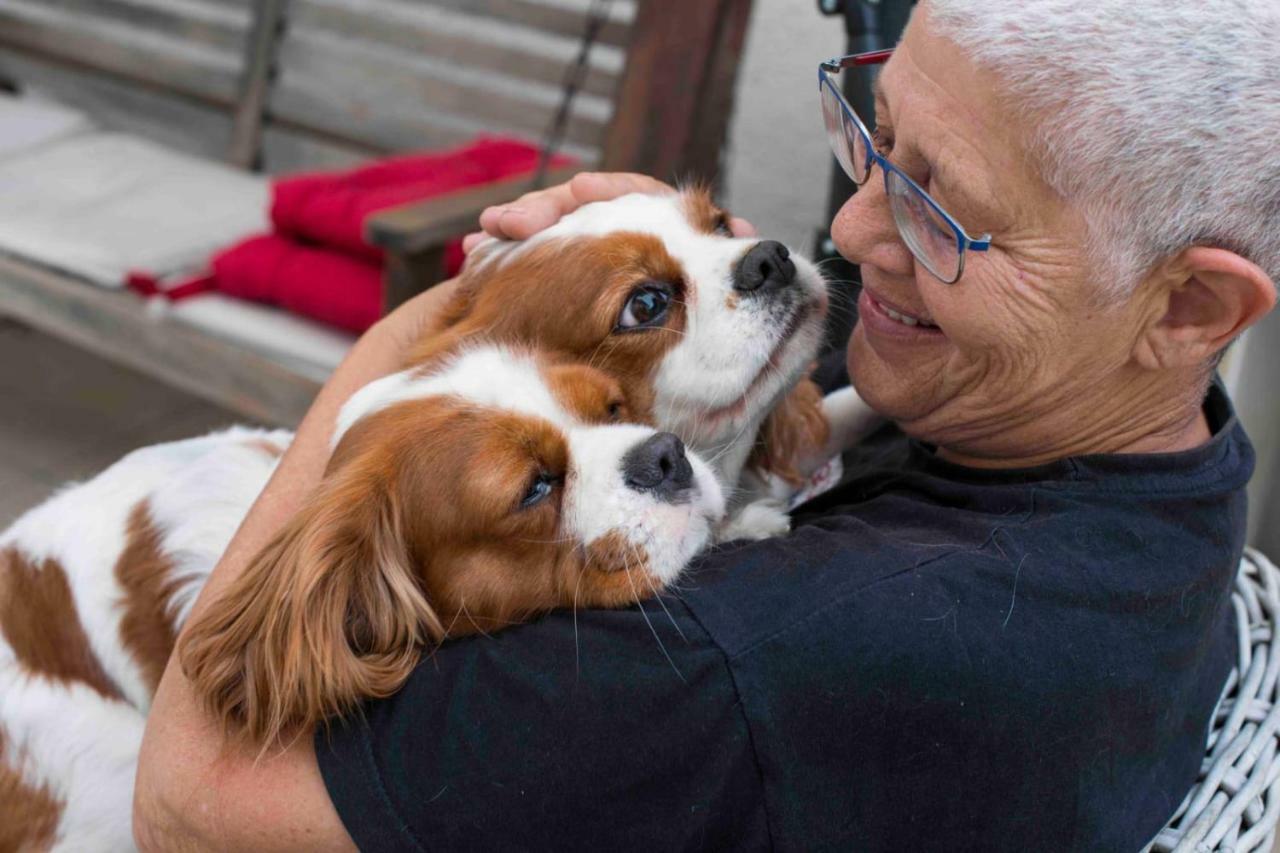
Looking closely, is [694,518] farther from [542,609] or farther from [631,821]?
[631,821]

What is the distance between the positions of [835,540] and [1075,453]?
1.15 ft

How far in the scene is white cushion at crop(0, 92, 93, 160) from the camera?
402 cm

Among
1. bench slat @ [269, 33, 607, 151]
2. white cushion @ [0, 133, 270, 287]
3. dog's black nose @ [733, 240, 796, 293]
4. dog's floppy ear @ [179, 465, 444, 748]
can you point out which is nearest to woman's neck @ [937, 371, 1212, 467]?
dog's black nose @ [733, 240, 796, 293]

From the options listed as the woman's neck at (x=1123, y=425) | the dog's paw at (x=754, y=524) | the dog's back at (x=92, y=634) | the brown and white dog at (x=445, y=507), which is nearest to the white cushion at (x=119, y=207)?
the brown and white dog at (x=445, y=507)

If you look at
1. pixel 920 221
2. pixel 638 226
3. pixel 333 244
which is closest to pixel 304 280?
pixel 333 244

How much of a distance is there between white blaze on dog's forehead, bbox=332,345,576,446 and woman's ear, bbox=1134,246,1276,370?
631 millimetres

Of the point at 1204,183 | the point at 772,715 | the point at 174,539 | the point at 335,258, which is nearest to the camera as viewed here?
the point at 772,715

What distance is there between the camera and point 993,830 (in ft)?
3.86

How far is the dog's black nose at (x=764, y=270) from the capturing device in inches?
61.3

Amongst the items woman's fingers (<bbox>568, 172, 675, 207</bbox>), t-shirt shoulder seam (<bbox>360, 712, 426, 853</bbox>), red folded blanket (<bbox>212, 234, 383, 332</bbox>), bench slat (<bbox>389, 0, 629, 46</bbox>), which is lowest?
red folded blanket (<bbox>212, 234, 383, 332</bbox>)

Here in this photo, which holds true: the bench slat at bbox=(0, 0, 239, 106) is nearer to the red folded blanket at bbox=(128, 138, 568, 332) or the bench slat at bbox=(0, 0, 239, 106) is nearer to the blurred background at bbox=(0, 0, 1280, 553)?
the blurred background at bbox=(0, 0, 1280, 553)

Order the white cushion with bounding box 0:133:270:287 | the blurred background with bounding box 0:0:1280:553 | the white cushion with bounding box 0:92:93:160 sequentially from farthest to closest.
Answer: the white cushion with bounding box 0:92:93:160 → the white cushion with bounding box 0:133:270:287 → the blurred background with bounding box 0:0:1280:553

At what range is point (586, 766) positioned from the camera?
3.67ft

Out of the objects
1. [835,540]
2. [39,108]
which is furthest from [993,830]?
[39,108]
